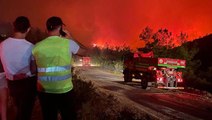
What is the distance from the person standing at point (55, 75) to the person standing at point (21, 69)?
1.96 ft

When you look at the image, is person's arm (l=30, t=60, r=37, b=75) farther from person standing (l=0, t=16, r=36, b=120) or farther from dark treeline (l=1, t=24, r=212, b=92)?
dark treeline (l=1, t=24, r=212, b=92)

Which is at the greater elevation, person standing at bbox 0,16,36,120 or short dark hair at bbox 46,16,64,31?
short dark hair at bbox 46,16,64,31

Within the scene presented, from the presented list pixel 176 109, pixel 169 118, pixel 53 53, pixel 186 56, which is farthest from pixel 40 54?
pixel 186 56

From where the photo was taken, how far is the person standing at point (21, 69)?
19.4 feet

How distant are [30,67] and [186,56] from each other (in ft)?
95.4

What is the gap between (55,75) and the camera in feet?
17.3

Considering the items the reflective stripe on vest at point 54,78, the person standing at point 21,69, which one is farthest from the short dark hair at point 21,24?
the reflective stripe on vest at point 54,78

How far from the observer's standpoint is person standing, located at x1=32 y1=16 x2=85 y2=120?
5266 millimetres

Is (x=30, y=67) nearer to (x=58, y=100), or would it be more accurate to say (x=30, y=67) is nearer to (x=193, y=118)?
(x=58, y=100)

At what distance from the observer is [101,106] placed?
8844 mm

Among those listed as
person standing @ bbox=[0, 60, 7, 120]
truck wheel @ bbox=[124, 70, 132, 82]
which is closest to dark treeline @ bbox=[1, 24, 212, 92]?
truck wheel @ bbox=[124, 70, 132, 82]

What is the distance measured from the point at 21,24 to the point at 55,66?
1.12m

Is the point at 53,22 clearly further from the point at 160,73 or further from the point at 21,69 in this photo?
the point at 160,73

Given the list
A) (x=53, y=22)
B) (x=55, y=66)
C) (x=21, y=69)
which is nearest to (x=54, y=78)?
(x=55, y=66)
